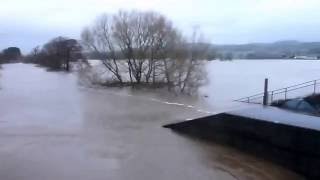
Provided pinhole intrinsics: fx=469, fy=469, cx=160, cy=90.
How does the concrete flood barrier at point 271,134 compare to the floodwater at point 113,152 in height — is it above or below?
above

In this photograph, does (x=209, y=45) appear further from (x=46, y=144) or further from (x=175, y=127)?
(x=46, y=144)

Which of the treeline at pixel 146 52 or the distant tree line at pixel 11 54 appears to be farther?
the distant tree line at pixel 11 54

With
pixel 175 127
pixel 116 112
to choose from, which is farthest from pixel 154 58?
pixel 175 127

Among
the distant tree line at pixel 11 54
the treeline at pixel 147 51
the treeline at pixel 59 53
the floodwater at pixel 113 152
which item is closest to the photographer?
the floodwater at pixel 113 152

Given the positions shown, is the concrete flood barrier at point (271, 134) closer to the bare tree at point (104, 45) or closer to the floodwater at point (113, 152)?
the floodwater at point (113, 152)

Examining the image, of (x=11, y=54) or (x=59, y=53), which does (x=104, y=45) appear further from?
(x=11, y=54)

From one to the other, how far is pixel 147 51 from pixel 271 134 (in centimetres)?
3748

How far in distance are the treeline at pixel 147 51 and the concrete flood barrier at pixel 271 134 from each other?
1137 inches

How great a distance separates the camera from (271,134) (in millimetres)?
17078

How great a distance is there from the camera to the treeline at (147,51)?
5009 centimetres

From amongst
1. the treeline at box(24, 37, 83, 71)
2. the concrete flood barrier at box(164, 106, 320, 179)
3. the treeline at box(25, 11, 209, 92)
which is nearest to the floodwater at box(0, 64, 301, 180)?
the concrete flood barrier at box(164, 106, 320, 179)

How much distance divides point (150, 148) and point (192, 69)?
103 feet

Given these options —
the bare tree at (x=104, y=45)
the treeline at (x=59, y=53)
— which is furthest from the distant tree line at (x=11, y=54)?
the bare tree at (x=104, y=45)

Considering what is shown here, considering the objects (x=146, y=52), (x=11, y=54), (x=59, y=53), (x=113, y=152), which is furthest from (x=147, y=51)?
(x=11, y=54)
